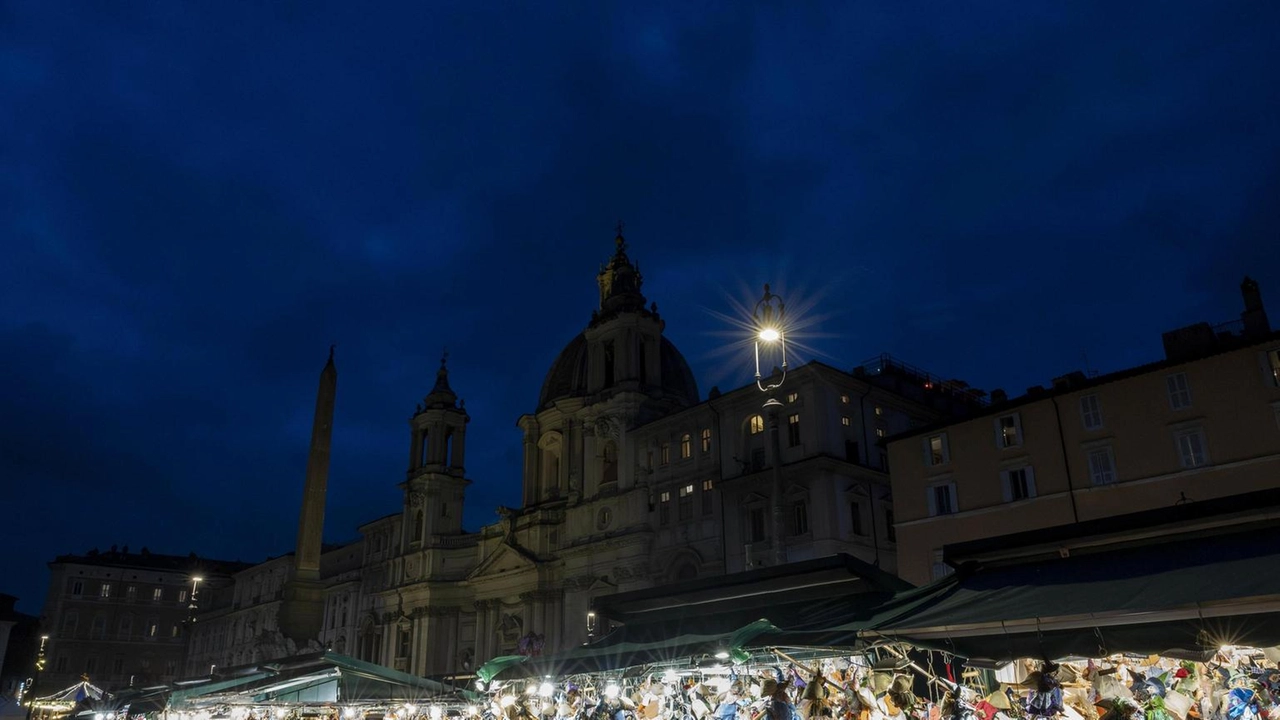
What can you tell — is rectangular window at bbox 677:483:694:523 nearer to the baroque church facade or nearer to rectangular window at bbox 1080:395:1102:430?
the baroque church facade

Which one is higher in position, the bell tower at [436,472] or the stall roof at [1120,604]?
the bell tower at [436,472]

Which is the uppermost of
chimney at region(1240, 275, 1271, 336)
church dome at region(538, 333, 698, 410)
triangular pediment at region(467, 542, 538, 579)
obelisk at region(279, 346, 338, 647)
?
church dome at region(538, 333, 698, 410)

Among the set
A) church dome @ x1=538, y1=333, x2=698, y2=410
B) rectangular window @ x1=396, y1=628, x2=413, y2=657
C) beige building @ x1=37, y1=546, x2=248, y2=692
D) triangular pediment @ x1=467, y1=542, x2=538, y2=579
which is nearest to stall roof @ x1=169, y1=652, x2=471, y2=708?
triangular pediment @ x1=467, y1=542, x2=538, y2=579

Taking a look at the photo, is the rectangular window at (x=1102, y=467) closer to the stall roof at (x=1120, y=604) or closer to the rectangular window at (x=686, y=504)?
the rectangular window at (x=686, y=504)

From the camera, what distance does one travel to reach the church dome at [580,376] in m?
75.6

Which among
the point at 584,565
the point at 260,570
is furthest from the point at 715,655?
the point at 260,570

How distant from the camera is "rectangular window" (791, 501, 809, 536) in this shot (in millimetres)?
49688

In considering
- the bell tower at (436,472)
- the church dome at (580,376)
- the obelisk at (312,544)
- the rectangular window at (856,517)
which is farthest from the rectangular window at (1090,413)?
the bell tower at (436,472)

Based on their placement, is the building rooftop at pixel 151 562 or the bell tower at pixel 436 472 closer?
the bell tower at pixel 436 472

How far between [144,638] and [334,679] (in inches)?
4427

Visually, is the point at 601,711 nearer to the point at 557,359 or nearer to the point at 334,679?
the point at 334,679

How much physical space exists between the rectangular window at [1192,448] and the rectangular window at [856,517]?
16.6m

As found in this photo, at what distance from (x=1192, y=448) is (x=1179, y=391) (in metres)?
2.41

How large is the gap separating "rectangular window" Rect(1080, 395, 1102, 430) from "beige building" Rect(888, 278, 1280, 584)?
5 cm
